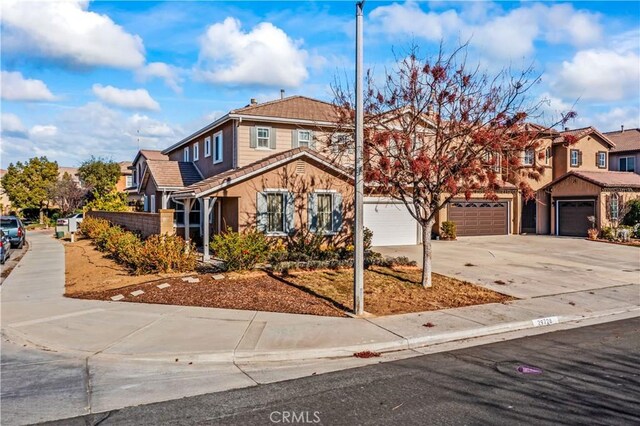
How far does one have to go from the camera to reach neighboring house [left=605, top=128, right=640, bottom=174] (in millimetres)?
33844

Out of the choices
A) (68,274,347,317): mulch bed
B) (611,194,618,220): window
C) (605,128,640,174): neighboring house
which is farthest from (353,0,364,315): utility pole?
(605,128,640,174): neighboring house

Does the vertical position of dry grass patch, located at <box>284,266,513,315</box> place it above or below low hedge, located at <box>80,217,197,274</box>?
below

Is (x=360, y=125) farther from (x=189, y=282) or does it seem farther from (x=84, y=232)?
(x=84, y=232)

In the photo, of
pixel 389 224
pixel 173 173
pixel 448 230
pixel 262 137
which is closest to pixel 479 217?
pixel 448 230

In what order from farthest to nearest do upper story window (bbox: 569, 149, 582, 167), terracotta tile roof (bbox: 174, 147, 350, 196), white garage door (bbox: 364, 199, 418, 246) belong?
1. upper story window (bbox: 569, 149, 582, 167)
2. white garage door (bbox: 364, 199, 418, 246)
3. terracotta tile roof (bbox: 174, 147, 350, 196)

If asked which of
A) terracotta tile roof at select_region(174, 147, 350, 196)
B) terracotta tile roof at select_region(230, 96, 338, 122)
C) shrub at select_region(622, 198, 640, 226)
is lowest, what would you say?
shrub at select_region(622, 198, 640, 226)

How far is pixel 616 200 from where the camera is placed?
2789 cm

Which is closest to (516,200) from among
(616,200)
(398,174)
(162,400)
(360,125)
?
(616,200)

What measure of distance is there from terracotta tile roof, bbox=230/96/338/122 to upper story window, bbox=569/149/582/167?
54.7 ft

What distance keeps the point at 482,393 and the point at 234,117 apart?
16944 mm

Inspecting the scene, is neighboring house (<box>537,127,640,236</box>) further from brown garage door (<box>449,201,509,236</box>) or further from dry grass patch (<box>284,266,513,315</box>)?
dry grass patch (<box>284,266,513,315</box>)

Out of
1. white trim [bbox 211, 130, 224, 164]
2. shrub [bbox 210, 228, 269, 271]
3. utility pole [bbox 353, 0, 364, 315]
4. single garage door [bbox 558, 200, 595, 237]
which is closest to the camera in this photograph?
utility pole [bbox 353, 0, 364, 315]

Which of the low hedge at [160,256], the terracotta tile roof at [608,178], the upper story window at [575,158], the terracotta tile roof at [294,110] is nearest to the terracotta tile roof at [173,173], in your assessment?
the terracotta tile roof at [294,110]

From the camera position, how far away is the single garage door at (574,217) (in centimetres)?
2816
